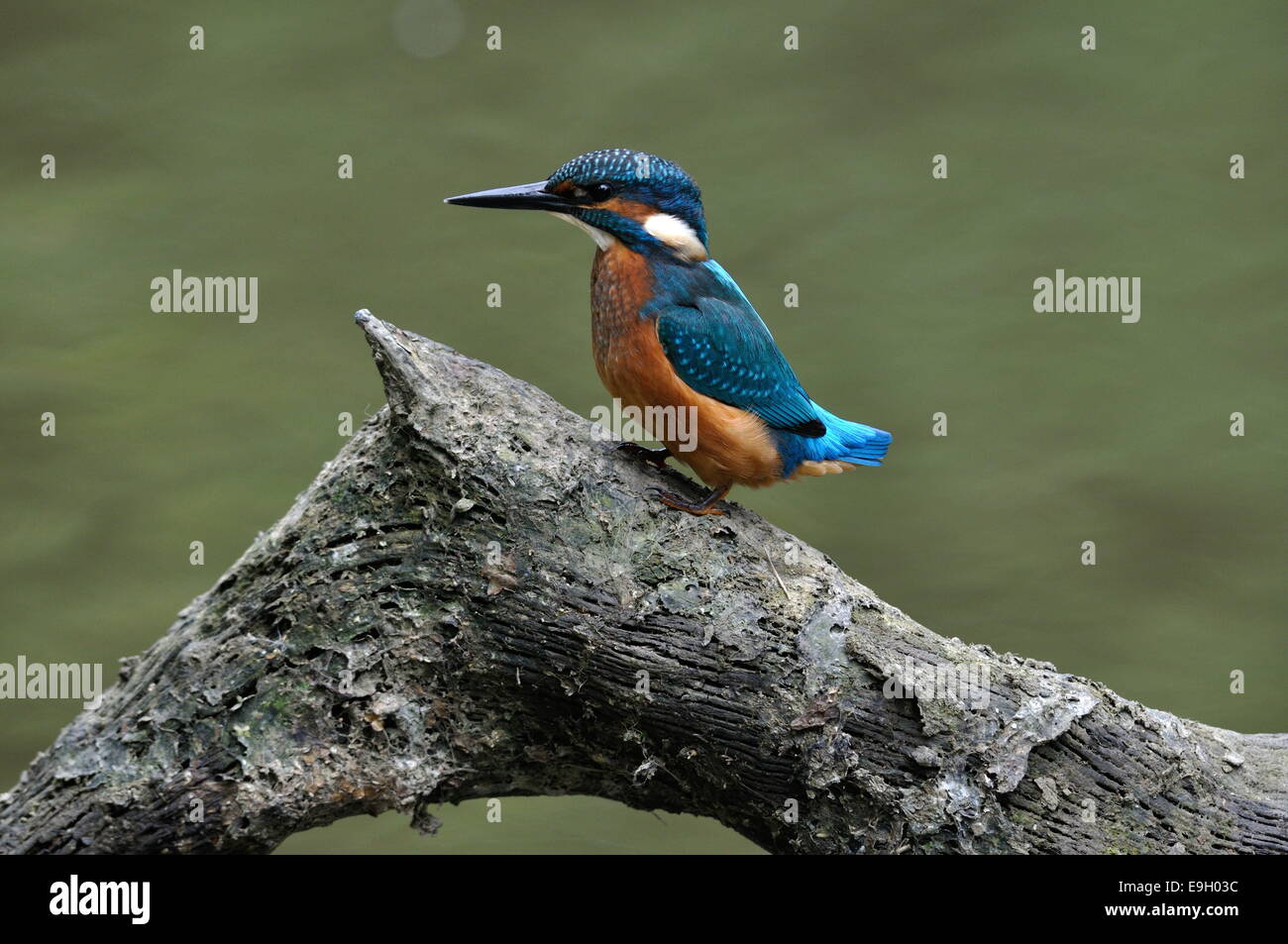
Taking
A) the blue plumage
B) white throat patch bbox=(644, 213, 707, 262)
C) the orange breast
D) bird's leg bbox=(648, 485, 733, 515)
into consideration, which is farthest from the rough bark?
white throat patch bbox=(644, 213, 707, 262)

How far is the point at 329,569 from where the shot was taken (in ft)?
7.22

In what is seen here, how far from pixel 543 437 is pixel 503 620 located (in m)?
0.35

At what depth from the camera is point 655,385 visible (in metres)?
2.46

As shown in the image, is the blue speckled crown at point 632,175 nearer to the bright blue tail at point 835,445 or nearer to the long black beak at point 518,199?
the long black beak at point 518,199

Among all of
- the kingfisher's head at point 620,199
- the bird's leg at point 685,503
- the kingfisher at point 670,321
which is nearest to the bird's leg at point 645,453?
the kingfisher at point 670,321

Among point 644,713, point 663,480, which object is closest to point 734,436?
point 663,480

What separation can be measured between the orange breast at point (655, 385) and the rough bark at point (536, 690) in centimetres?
16

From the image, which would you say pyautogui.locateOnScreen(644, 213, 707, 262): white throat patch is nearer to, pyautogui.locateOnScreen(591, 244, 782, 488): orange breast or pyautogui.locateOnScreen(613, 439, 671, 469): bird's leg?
pyautogui.locateOnScreen(591, 244, 782, 488): orange breast

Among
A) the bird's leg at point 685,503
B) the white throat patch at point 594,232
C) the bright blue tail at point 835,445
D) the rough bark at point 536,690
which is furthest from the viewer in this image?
the bright blue tail at point 835,445

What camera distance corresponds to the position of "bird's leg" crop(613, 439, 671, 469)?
246cm

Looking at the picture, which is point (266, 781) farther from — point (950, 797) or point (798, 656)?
point (950, 797)

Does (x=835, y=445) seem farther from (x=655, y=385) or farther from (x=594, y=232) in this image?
(x=594, y=232)

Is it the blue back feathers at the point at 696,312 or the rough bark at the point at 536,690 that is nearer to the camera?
the rough bark at the point at 536,690

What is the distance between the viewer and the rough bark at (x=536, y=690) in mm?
2145
